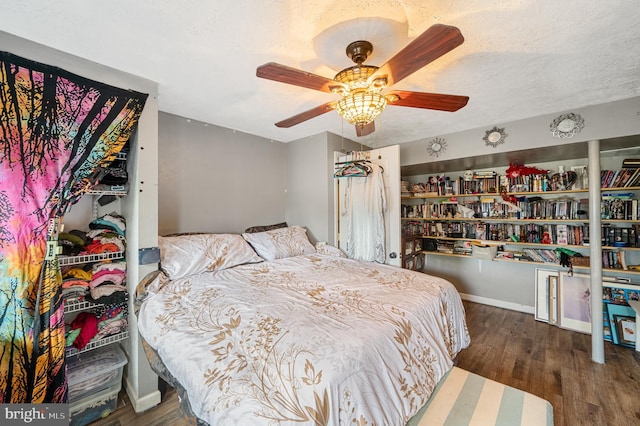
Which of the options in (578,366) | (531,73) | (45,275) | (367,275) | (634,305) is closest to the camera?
(45,275)

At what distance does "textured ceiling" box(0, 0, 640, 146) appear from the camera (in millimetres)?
1133

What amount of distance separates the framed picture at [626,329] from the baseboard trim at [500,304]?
0.74m

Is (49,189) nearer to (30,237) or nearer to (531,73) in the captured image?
(30,237)

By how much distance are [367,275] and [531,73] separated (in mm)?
1915

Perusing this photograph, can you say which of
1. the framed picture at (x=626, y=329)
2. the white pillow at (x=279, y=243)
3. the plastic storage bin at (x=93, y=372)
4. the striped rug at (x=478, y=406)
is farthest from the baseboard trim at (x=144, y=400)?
the framed picture at (x=626, y=329)

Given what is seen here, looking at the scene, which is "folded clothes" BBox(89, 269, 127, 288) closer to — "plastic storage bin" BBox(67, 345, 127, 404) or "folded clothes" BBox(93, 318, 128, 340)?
"folded clothes" BBox(93, 318, 128, 340)

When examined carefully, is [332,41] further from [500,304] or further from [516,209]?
[500,304]

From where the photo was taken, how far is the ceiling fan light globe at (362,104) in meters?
1.33

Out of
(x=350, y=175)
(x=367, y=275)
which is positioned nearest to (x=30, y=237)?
(x=367, y=275)

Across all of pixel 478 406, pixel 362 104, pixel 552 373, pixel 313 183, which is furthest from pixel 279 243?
pixel 552 373

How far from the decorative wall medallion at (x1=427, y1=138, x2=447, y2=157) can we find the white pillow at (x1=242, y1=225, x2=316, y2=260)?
6.55 feet

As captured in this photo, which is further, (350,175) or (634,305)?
(350,175)

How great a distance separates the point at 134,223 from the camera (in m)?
1.71

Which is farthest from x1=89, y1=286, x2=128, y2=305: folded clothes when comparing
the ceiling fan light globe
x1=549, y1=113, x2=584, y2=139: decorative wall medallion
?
x1=549, y1=113, x2=584, y2=139: decorative wall medallion
